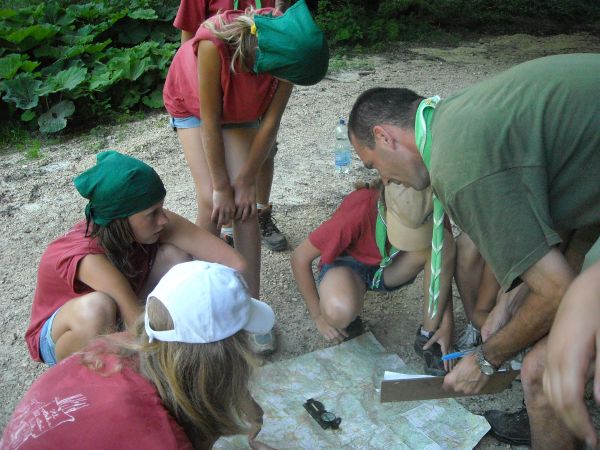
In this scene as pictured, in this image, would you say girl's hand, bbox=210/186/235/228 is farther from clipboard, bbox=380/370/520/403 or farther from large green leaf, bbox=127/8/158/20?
large green leaf, bbox=127/8/158/20

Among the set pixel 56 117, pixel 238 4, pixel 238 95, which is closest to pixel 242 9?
pixel 238 4

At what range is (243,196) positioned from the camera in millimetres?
2834

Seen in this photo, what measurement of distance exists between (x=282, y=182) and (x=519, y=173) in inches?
104

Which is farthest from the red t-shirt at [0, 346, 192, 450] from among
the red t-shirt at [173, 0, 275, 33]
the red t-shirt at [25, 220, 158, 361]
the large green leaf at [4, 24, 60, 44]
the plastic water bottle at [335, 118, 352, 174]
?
the large green leaf at [4, 24, 60, 44]

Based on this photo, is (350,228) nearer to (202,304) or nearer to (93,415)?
(202,304)

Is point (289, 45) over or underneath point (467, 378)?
over

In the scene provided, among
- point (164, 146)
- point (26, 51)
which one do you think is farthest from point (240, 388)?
point (26, 51)

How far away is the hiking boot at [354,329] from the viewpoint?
9.29 ft

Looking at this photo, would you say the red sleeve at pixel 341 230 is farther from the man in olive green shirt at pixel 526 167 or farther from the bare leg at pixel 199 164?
the man in olive green shirt at pixel 526 167

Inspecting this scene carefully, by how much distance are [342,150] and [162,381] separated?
3.25 meters

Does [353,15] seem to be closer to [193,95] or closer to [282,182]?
[282,182]

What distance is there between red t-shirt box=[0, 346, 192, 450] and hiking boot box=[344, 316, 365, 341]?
137cm

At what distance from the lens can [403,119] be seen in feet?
6.74

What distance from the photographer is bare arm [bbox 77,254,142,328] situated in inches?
89.3
